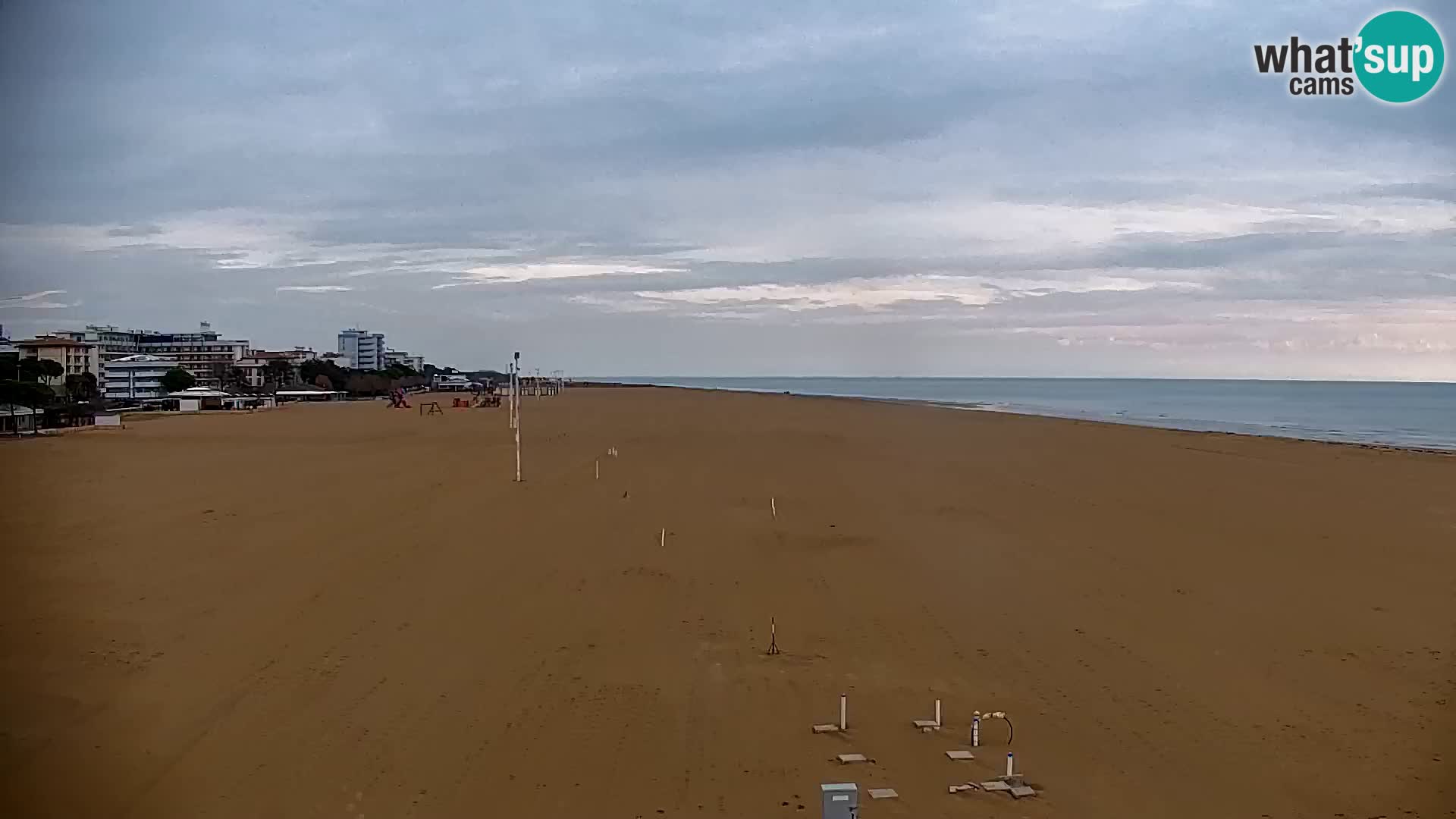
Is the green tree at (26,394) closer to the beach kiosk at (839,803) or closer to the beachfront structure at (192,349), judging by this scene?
the beach kiosk at (839,803)

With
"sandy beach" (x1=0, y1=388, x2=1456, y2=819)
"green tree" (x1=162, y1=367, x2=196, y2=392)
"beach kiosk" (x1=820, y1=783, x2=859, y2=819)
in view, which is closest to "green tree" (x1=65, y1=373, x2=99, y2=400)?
"green tree" (x1=162, y1=367, x2=196, y2=392)

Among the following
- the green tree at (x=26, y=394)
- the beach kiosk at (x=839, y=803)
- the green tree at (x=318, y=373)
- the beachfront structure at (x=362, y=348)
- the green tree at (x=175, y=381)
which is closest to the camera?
the beach kiosk at (x=839, y=803)

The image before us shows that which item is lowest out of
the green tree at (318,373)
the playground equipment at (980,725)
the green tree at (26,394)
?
the playground equipment at (980,725)

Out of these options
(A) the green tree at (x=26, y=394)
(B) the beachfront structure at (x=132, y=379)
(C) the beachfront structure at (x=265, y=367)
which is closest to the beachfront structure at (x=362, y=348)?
(C) the beachfront structure at (x=265, y=367)

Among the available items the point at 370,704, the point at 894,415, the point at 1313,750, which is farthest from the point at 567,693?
the point at 894,415

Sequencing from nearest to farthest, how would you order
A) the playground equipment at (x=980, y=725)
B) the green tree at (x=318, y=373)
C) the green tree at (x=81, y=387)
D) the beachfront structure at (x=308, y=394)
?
the playground equipment at (x=980, y=725) → the green tree at (x=81, y=387) → the beachfront structure at (x=308, y=394) → the green tree at (x=318, y=373)

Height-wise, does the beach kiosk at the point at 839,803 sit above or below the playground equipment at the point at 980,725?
above
